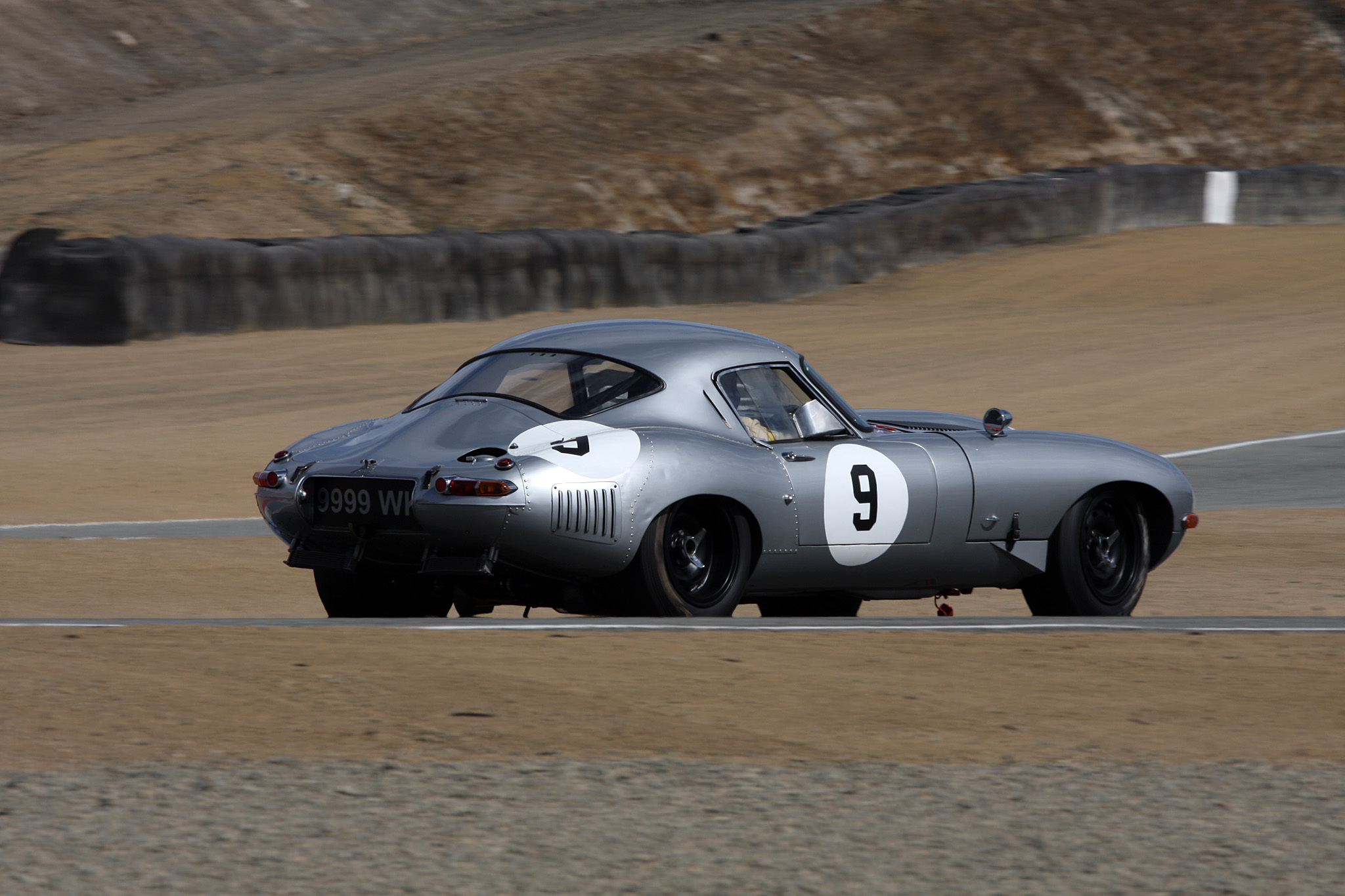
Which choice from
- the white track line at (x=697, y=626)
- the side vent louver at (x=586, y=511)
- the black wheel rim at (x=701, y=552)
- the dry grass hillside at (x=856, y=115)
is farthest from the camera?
the dry grass hillside at (x=856, y=115)

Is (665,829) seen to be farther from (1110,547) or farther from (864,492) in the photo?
(1110,547)

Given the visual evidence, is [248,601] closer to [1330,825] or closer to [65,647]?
[65,647]

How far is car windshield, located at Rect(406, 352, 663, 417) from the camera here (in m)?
7.06

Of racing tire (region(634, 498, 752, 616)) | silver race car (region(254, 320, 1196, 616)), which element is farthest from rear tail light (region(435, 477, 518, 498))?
racing tire (region(634, 498, 752, 616))

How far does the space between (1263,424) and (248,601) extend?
11733mm

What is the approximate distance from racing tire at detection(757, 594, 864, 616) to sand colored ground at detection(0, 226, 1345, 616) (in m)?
1.26

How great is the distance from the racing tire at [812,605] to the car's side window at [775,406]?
2.52 ft

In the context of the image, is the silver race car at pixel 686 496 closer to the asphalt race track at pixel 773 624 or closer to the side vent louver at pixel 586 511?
the side vent louver at pixel 586 511

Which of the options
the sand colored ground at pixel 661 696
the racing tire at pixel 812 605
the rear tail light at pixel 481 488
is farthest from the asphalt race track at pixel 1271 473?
the rear tail light at pixel 481 488

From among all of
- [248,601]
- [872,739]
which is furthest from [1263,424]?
[872,739]

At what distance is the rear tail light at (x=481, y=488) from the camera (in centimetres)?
651

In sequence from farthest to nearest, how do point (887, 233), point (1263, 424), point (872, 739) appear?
point (887, 233), point (1263, 424), point (872, 739)

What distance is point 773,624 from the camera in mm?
6773

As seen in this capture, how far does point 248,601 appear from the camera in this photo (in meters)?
8.63
